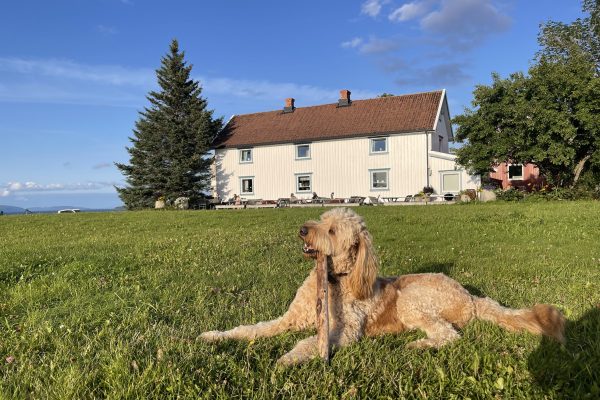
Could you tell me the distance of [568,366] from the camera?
9.85 feet

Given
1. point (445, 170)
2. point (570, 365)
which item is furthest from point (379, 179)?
point (570, 365)

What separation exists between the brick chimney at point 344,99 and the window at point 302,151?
5.22m

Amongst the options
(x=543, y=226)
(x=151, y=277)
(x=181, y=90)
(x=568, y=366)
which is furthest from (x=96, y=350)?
(x=181, y=90)

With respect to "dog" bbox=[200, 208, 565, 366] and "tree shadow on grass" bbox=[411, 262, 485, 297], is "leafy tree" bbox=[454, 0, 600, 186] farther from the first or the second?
"dog" bbox=[200, 208, 565, 366]

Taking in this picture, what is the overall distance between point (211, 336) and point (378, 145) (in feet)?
106

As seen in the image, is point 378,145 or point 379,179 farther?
point 379,179

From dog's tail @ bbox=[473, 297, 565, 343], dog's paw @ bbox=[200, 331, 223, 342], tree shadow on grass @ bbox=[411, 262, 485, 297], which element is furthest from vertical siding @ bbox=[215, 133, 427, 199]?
dog's paw @ bbox=[200, 331, 223, 342]

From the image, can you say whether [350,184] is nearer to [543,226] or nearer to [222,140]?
[222,140]

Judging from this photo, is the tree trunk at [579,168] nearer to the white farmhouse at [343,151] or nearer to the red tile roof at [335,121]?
the white farmhouse at [343,151]

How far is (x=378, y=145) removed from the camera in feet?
113

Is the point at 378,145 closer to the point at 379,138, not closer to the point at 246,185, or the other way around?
the point at 379,138

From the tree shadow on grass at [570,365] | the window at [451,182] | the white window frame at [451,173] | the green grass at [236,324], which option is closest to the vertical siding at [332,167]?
the white window frame at [451,173]

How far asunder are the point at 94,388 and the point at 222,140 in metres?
38.8

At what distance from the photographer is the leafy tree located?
82.8 ft
